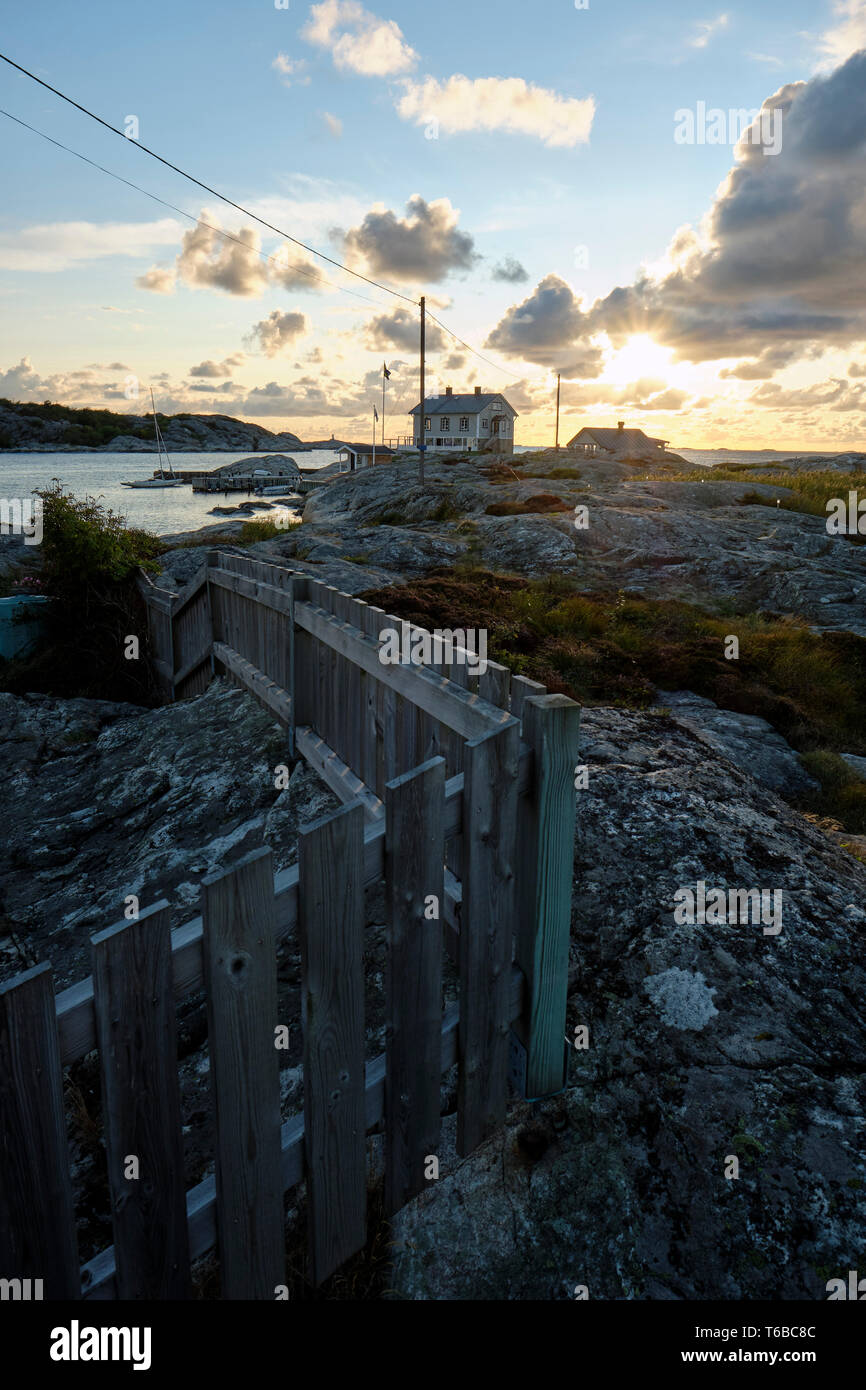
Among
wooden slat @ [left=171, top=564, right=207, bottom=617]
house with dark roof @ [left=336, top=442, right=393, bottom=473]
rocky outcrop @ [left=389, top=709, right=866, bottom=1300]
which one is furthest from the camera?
house with dark roof @ [left=336, top=442, right=393, bottom=473]

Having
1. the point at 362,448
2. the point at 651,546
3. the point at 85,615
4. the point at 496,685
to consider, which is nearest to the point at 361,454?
the point at 362,448

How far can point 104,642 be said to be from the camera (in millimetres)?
11766

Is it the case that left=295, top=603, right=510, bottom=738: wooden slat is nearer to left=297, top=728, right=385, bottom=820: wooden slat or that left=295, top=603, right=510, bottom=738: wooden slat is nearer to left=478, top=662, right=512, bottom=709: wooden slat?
left=478, top=662, right=512, bottom=709: wooden slat

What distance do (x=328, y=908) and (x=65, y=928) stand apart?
4.00 metres

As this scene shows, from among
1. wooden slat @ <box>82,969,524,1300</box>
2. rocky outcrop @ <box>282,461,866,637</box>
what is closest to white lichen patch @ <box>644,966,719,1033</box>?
wooden slat @ <box>82,969,524,1300</box>

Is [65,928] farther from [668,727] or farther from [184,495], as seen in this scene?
[184,495]

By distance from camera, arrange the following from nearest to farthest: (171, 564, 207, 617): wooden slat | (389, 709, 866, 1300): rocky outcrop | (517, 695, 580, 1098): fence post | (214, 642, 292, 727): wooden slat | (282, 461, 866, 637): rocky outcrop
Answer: (389, 709, 866, 1300): rocky outcrop
(517, 695, 580, 1098): fence post
(214, 642, 292, 727): wooden slat
(171, 564, 207, 617): wooden slat
(282, 461, 866, 637): rocky outcrop

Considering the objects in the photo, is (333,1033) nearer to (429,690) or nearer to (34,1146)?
(34,1146)

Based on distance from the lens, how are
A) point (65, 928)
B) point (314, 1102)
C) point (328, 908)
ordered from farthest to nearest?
1. point (65, 928)
2. point (314, 1102)
3. point (328, 908)

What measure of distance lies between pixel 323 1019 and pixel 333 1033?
76 millimetres

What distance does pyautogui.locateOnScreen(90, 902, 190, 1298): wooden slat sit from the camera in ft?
5.90

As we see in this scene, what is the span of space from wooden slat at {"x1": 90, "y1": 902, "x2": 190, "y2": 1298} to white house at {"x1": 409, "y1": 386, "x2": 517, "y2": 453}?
267ft

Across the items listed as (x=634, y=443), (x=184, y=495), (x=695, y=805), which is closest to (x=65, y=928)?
(x=695, y=805)
